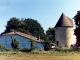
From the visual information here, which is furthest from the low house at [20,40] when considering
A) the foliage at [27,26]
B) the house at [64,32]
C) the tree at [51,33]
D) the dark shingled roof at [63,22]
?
the foliage at [27,26]

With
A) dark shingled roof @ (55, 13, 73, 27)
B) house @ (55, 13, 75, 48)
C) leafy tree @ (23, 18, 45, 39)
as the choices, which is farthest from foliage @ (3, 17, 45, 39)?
dark shingled roof @ (55, 13, 73, 27)

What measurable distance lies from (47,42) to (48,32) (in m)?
33.4

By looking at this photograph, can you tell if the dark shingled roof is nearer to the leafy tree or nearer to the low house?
the low house

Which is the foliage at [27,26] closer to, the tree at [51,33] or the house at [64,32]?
the tree at [51,33]

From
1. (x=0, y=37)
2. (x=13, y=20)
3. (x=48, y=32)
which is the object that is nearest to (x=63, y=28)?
(x=0, y=37)

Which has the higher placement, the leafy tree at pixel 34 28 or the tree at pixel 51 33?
the leafy tree at pixel 34 28

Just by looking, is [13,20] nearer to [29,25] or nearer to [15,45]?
[29,25]

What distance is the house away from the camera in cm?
7662

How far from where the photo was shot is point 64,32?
76688 mm

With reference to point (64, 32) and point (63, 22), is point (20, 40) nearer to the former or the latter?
point (64, 32)

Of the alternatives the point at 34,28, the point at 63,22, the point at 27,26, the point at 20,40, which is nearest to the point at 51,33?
the point at 34,28

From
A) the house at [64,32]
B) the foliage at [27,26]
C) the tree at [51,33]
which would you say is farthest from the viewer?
the foliage at [27,26]

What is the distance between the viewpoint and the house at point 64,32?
76.6m

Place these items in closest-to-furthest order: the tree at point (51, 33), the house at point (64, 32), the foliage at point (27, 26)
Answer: the house at point (64, 32) → the tree at point (51, 33) → the foliage at point (27, 26)
